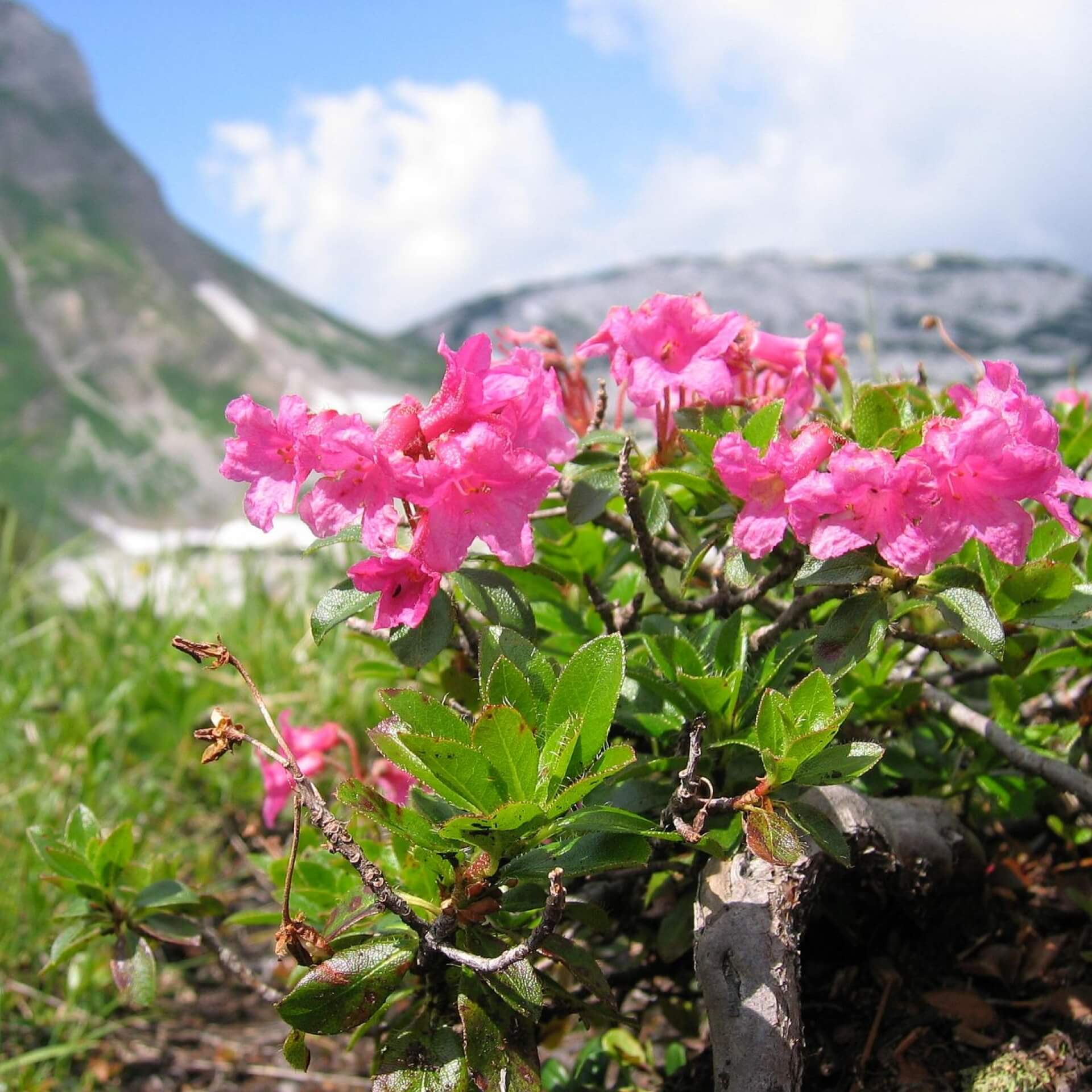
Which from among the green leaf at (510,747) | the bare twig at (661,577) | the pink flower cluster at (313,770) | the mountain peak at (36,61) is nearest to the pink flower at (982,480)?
the bare twig at (661,577)

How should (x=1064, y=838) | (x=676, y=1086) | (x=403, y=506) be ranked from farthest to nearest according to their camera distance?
(x=1064, y=838), (x=676, y=1086), (x=403, y=506)

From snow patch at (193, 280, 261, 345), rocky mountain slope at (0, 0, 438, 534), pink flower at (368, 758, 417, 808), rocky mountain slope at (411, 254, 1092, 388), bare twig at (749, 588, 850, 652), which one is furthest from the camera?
snow patch at (193, 280, 261, 345)

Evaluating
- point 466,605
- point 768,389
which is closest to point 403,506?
point 466,605

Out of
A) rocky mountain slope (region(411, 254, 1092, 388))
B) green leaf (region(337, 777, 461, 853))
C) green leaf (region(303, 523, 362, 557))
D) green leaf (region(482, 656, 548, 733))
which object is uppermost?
rocky mountain slope (region(411, 254, 1092, 388))

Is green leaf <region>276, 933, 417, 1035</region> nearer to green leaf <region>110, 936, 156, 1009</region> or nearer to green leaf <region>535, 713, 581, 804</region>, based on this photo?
green leaf <region>535, 713, 581, 804</region>

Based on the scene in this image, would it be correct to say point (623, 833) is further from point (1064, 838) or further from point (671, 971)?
point (1064, 838)

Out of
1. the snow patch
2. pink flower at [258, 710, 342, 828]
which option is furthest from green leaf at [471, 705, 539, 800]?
the snow patch

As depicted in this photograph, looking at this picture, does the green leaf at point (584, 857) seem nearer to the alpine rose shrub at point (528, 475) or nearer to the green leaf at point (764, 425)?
the alpine rose shrub at point (528, 475)
